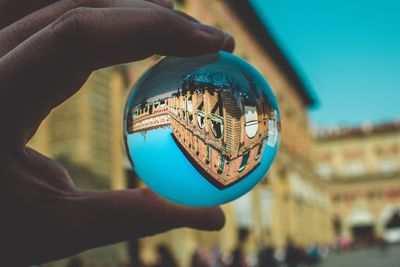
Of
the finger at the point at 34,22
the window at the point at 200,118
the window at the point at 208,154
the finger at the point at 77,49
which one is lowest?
the window at the point at 208,154

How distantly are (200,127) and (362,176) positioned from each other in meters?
50.3

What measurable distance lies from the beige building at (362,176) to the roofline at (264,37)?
1336cm

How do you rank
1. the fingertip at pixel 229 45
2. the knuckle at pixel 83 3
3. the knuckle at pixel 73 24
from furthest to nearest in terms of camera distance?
the fingertip at pixel 229 45
the knuckle at pixel 83 3
the knuckle at pixel 73 24

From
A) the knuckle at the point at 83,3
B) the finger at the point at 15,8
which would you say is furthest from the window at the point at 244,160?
the finger at the point at 15,8

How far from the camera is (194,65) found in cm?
184

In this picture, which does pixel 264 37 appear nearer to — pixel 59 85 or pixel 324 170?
pixel 324 170

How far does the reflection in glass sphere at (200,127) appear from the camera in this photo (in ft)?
5.85

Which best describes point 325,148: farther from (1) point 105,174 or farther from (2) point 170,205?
(2) point 170,205

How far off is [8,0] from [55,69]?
372 mm

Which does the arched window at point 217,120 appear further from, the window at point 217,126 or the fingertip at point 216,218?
the fingertip at point 216,218

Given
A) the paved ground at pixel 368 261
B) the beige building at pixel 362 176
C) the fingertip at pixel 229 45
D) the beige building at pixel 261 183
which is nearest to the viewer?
the fingertip at pixel 229 45

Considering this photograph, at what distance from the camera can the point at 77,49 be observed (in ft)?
5.17

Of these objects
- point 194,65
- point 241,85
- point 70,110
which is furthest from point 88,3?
point 70,110

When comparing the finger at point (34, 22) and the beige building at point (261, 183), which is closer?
the finger at point (34, 22)
